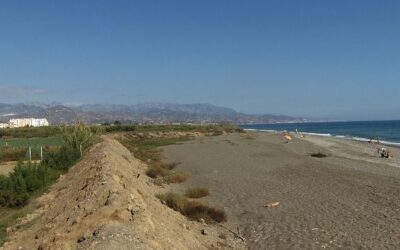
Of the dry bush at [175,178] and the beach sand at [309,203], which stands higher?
the beach sand at [309,203]

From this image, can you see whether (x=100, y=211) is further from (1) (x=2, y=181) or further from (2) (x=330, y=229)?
(1) (x=2, y=181)

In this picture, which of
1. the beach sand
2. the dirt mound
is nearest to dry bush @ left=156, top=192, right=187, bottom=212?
the dirt mound

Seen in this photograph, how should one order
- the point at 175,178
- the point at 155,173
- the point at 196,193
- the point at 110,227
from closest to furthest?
the point at 110,227 < the point at 196,193 < the point at 175,178 < the point at 155,173

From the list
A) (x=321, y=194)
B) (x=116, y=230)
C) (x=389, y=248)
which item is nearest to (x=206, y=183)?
(x=321, y=194)

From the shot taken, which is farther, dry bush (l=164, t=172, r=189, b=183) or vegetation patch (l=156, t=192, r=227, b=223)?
dry bush (l=164, t=172, r=189, b=183)

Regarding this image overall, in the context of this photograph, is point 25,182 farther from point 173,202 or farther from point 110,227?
point 110,227

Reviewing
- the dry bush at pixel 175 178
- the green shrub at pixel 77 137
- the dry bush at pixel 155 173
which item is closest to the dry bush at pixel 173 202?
the dry bush at pixel 175 178

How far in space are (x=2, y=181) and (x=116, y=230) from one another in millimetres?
11968

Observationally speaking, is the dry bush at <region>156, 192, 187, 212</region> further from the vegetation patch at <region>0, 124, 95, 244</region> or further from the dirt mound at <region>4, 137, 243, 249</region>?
the vegetation patch at <region>0, 124, 95, 244</region>

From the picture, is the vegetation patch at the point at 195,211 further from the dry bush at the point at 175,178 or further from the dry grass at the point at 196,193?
the dry bush at the point at 175,178

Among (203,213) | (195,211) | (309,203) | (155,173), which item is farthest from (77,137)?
(203,213)

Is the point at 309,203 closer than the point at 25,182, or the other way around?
the point at 309,203

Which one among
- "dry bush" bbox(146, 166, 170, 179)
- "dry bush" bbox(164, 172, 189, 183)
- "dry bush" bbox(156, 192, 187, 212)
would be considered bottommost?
"dry bush" bbox(164, 172, 189, 183)

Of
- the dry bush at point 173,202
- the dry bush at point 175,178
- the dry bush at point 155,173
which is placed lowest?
the dry bush at point 175,178
